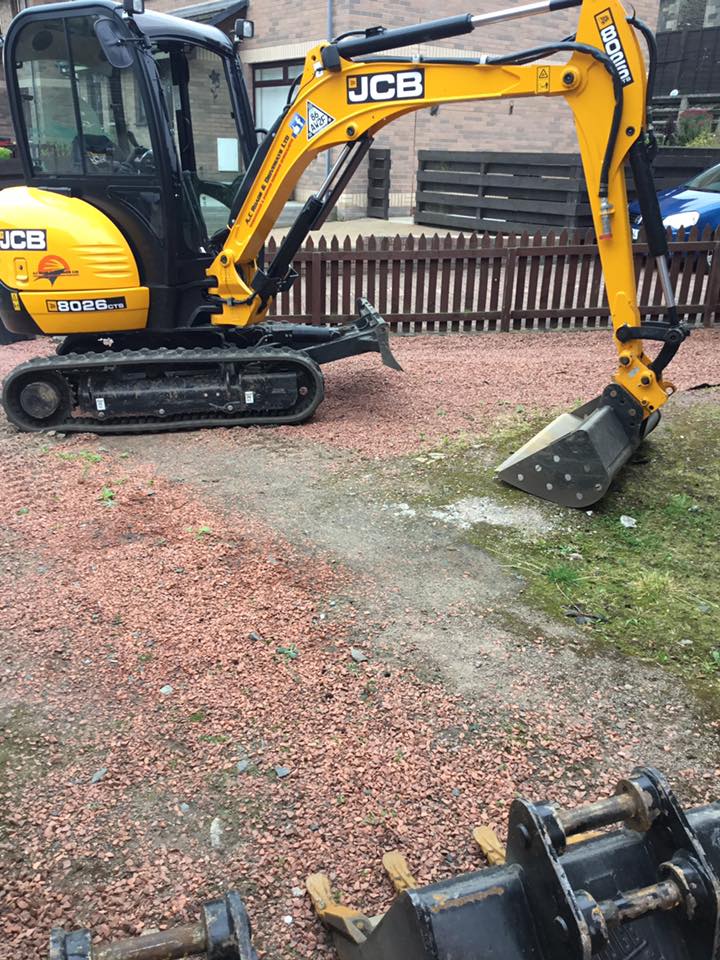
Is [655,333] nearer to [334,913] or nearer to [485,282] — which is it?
[334,913]

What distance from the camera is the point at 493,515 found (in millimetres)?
4898

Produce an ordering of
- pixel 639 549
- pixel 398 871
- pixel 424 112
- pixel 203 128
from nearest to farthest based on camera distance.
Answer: pixel 398 871 < pixel 639 549 < pixel 203 128 < pixel 424 112

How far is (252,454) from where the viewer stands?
19.3 ft

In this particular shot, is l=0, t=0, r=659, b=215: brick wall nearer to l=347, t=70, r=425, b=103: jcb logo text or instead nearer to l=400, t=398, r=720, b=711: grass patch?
l=347, t=70, r=425, b=103: jcb logo text

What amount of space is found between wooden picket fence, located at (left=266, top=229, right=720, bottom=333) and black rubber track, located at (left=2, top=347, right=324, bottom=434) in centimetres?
324

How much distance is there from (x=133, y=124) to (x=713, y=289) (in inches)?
294

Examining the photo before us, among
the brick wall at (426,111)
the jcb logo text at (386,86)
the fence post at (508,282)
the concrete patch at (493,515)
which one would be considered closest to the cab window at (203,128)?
the jcb logo text at (386,86)

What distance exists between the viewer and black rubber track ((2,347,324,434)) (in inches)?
241

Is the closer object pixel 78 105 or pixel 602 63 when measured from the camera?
pixel 602 63

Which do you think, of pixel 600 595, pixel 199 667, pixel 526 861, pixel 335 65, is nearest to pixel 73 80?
pixel 335 65

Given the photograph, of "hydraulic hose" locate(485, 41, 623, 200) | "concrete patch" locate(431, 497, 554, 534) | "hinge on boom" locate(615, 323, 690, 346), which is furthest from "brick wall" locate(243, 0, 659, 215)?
"concrete patch" locate(431, 497, 554, 534)

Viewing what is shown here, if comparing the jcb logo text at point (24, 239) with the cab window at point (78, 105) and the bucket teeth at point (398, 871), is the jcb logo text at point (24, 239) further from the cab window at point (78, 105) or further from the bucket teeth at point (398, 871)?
the bucket teeth at point (398, 871)

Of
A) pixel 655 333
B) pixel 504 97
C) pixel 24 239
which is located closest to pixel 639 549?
pixel 655 333

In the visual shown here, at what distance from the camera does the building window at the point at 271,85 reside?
19156 mm
